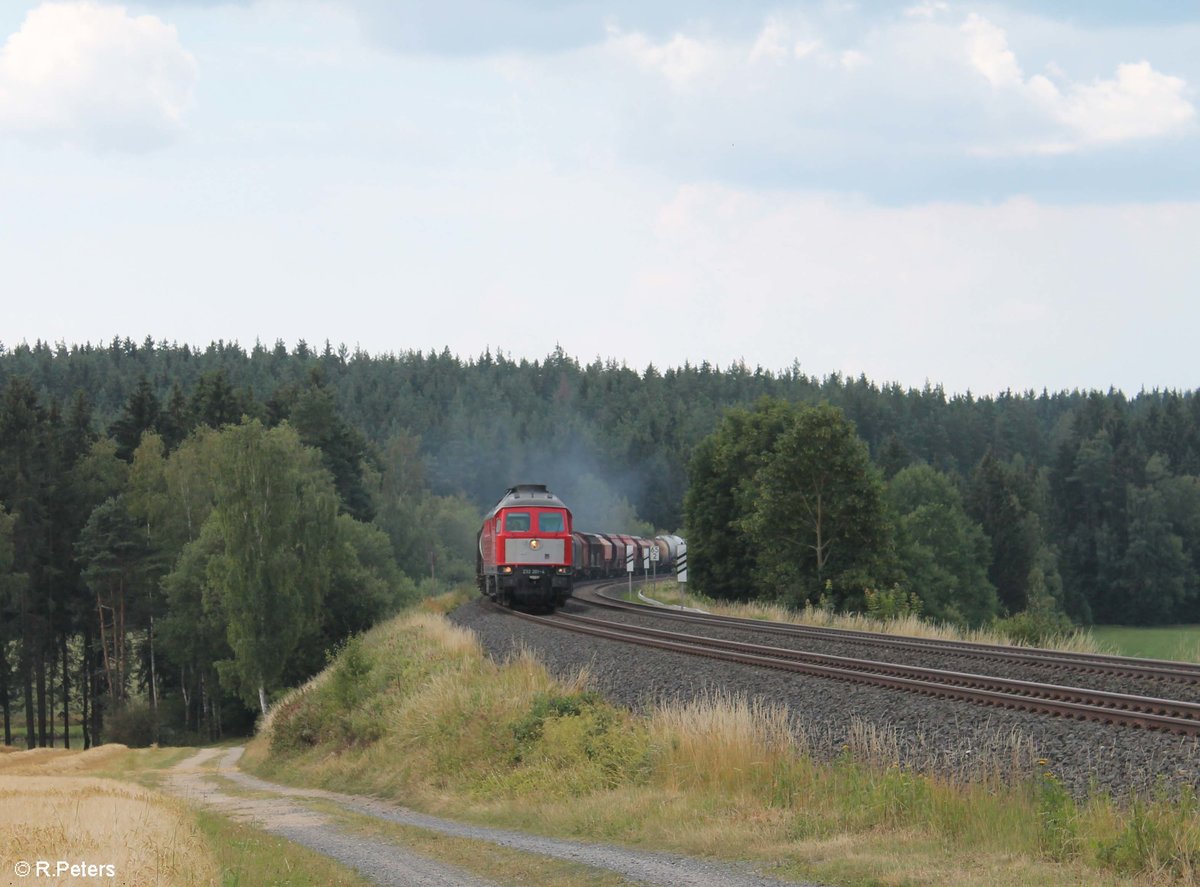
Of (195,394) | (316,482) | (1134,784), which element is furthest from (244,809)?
(195,394)

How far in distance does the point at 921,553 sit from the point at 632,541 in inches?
837

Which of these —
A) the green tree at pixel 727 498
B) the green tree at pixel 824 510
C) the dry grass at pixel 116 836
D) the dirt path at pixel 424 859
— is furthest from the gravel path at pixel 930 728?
the green tree at pixel 727 498

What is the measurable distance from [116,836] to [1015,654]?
16.7m

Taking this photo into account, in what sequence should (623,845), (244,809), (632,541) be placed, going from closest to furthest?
(623,845), (244,809), (632,541)

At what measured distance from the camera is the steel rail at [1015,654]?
2045 centimetres

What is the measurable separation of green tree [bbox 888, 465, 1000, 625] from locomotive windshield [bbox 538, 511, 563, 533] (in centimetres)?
4490

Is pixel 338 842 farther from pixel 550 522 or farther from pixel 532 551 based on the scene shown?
pixel 550 522

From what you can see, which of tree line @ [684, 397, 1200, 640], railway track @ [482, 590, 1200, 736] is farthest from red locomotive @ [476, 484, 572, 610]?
railway track @ [482, 590, 1200, 736]

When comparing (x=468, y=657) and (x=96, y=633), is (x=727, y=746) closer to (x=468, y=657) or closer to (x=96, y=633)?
(x=468, y=657)

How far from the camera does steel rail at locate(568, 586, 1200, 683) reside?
20453 mm

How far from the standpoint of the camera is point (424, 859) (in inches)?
518

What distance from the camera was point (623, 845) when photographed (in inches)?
520

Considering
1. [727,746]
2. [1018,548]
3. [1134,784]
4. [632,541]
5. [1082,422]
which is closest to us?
[1134,784]

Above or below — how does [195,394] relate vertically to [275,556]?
above
